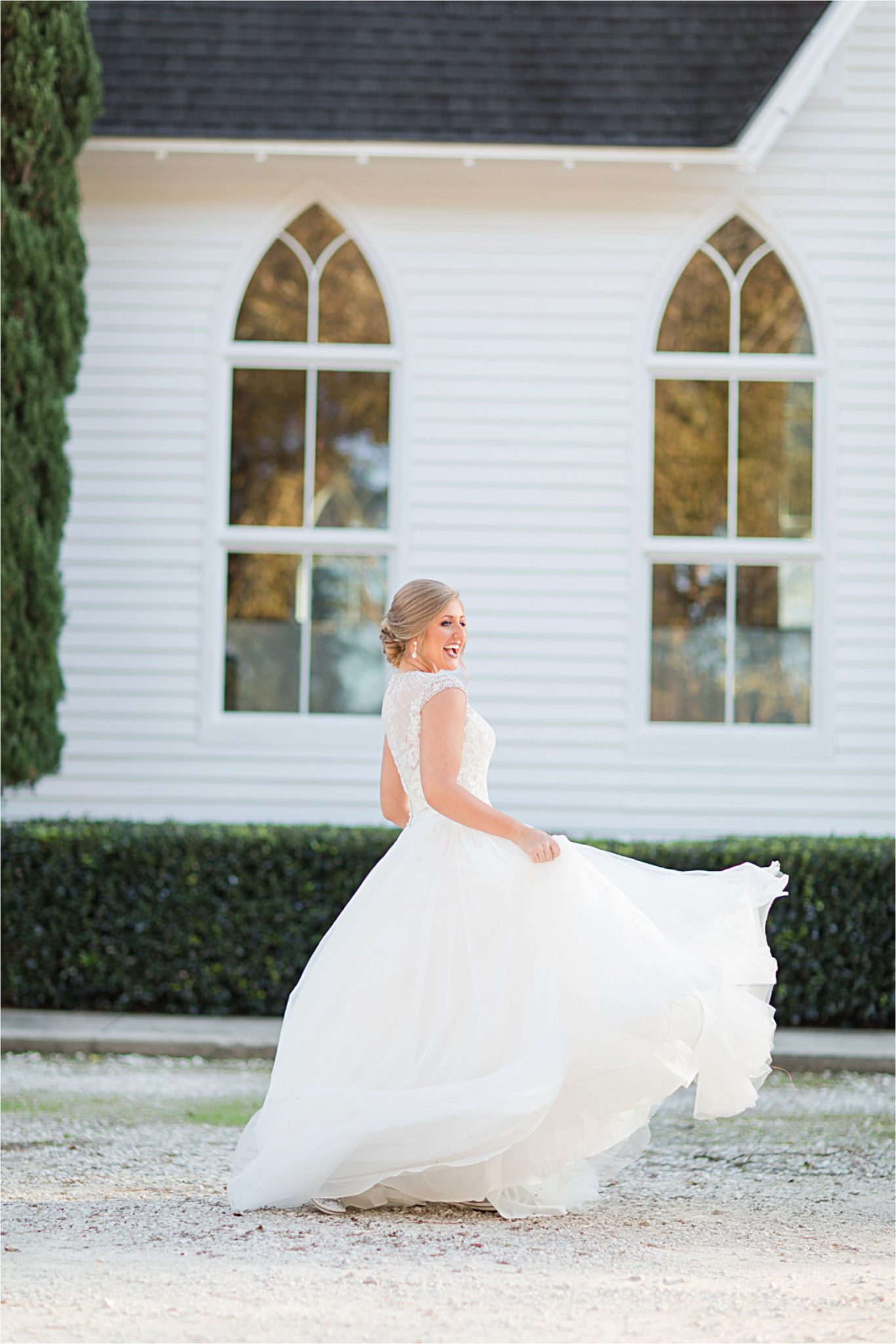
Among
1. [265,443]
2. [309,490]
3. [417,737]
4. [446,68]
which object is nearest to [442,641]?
[417,737]

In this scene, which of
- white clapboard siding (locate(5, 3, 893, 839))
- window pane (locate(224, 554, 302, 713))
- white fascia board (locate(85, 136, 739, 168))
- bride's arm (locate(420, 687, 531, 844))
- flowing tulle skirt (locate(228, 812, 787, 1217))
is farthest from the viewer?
window pane (locate(224, 554, 302, 713))

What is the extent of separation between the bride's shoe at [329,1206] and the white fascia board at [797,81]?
6809mm

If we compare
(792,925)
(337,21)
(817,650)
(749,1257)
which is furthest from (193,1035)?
(337,21)

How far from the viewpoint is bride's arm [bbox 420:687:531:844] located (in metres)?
4.45

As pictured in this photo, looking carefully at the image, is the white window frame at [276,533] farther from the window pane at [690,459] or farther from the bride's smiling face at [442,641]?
the bride's smiling face at [442,641]

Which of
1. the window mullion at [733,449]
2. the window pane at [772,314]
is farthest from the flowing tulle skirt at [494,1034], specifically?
the window pane at [772,314]

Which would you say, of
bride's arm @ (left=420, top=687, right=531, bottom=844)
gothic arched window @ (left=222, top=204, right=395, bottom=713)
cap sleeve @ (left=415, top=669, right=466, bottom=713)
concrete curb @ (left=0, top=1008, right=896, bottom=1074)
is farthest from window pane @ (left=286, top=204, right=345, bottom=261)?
bride's arm @ (left=420, top=687, right=531, bottom=844)

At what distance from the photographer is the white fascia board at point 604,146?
8.62 m

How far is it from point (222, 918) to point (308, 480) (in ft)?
9.75

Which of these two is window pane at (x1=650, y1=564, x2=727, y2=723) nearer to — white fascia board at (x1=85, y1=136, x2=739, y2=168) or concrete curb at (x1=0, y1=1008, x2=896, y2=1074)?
concrete curb at (x1=0, y1=1008, x2=896, y2=1074)

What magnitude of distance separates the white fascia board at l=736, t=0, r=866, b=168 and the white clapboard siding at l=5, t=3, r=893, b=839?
0.48 m

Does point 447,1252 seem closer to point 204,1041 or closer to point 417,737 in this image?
point 417,737

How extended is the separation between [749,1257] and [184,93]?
766 centimetres

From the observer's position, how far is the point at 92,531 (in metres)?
9.15
